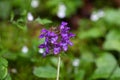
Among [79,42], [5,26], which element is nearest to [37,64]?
[79,42]

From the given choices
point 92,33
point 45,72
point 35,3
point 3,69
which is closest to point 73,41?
point 92,33

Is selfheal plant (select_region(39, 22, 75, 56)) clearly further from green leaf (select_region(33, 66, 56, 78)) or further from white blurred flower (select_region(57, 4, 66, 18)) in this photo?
white blurred flower (select_region(57, 4, 66, 18))

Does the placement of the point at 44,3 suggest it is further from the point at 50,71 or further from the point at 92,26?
the point at 50,71

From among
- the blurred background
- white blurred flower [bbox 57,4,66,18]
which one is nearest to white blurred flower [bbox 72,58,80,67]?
the blurred background

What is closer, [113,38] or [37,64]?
[37,64]

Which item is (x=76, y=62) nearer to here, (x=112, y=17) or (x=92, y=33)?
(x=92, y=33)
